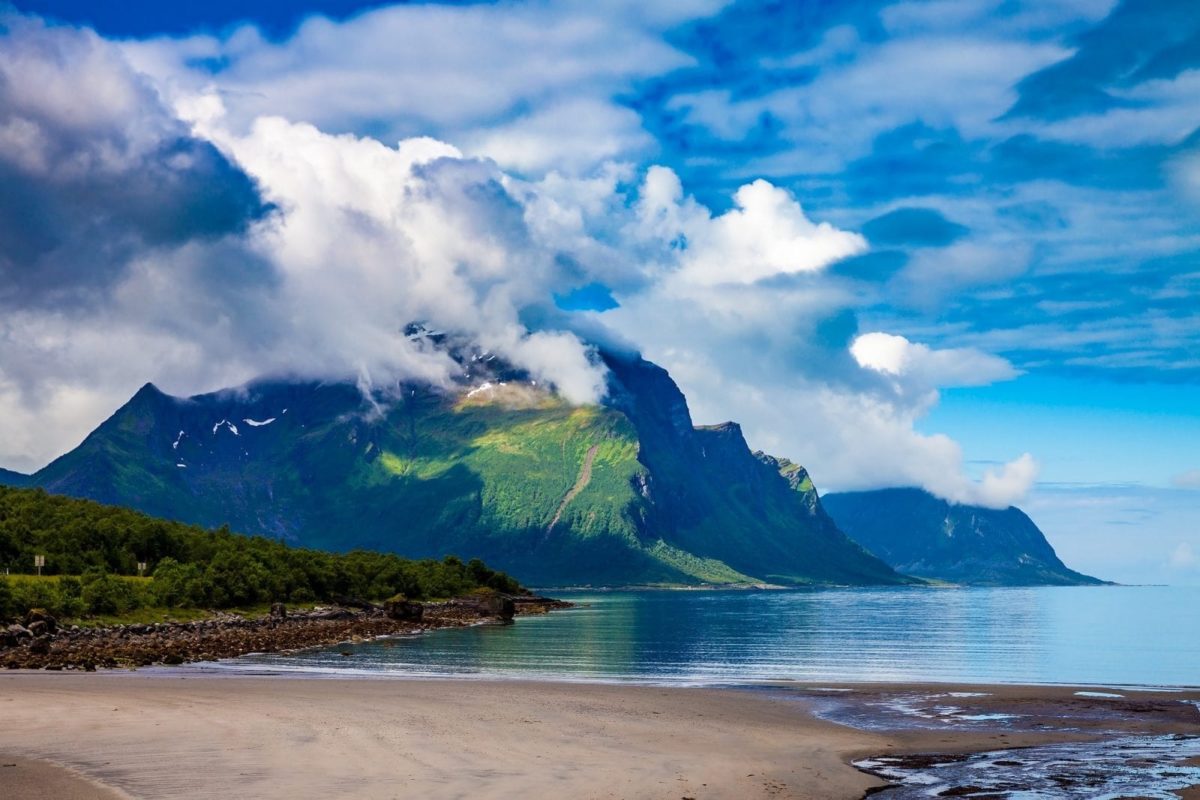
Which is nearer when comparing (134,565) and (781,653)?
(781,653)

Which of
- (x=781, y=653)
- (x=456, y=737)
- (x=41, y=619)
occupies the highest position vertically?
(x=41, y=619)

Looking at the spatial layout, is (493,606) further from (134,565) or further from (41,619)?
(41,619)

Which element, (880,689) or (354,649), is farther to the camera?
(354,649)

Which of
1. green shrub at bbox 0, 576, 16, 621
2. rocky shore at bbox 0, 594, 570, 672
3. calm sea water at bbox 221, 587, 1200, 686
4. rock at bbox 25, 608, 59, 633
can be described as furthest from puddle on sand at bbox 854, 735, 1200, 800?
green shrub at bbox 0, 576, 16, 621

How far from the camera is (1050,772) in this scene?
3375 cm

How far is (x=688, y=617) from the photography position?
575ft

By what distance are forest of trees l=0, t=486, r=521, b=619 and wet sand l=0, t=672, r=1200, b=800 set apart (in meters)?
41.4

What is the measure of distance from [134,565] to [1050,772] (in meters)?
110

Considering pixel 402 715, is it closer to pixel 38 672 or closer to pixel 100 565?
pixel 38 672

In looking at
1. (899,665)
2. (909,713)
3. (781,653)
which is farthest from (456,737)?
(781,653)

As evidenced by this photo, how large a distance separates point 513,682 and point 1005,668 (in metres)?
39.1

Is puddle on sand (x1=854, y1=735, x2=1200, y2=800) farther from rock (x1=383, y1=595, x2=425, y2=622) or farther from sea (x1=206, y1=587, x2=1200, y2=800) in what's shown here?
rock (x1=383, y1=595, x2=425, y2=622)

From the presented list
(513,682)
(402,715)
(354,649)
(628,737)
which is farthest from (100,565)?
(628,737)

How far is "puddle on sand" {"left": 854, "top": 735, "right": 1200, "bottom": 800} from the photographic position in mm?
30344
